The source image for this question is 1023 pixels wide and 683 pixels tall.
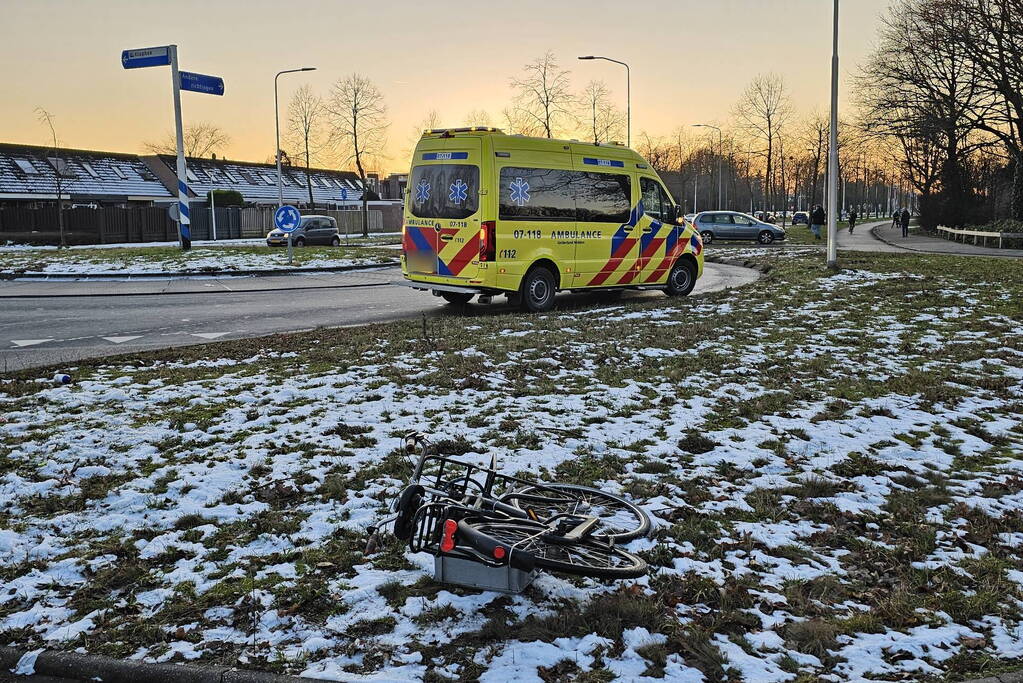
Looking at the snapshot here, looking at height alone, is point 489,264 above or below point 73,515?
above

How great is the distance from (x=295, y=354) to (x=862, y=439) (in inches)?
232

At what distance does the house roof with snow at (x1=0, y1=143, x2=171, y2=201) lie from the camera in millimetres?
49594

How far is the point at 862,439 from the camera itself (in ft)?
20.2

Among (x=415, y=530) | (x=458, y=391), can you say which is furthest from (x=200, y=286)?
(x=415, y=530)

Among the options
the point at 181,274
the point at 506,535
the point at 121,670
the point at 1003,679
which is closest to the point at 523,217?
the point at 506,535

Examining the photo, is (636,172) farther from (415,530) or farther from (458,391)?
(415,530)

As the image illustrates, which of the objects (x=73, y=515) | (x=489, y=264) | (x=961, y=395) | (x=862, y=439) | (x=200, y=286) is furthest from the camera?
(x=200, y=286)

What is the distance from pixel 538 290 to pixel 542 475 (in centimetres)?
867

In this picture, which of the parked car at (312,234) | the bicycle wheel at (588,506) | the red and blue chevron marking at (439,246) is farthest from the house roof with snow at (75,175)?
the bicycle wheel at (588,506)

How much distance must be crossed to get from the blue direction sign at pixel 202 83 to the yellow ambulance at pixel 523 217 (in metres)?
17.9

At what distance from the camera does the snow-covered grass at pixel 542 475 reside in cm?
336

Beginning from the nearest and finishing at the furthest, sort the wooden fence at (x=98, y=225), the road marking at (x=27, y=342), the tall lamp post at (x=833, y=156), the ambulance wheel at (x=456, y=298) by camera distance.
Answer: the road marking at (x=27, y=342) < the ambulance wheel at (x=456, y=298) < the tall lamp post at (x=833, y=156) < the wooden fence at (x=98, y=225)

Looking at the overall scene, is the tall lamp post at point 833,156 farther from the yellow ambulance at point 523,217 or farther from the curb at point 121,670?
the curb at point 121,670

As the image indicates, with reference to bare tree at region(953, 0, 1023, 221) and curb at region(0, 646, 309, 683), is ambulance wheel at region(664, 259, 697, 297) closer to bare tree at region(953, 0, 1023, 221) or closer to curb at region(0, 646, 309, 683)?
curb at region(0, 646, 309, 683)
